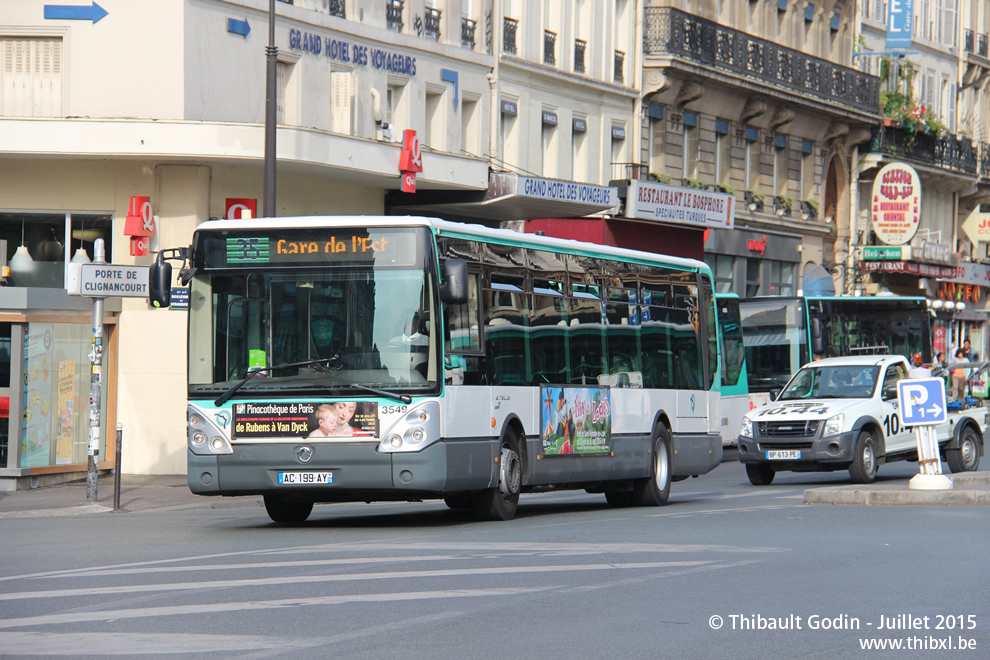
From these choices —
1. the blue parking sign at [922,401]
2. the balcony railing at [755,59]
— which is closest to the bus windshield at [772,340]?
the balcony railing at [755,59]

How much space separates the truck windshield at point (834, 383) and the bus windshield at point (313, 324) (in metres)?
10.9

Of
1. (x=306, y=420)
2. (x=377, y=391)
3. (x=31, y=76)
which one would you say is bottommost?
(x=306, y=420)

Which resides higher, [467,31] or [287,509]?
[467,31]

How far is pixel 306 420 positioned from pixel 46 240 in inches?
539

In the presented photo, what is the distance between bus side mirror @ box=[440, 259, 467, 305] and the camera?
1488 centimetres

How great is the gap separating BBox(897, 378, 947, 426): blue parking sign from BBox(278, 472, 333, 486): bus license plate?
7.03 meters

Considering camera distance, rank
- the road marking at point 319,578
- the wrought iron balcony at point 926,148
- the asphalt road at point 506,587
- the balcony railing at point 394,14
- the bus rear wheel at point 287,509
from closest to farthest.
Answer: the asphalt road at point 506,587 → the road marking at point 319,578 → the bus rear wheel at point 287,509 → the balcony railing at point 394,14 → the wrought iron balcony at point 926,148

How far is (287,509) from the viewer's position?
1723 centimetres

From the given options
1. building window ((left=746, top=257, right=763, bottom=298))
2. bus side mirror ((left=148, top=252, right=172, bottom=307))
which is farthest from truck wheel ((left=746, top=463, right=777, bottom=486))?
building window ((left=746, top=257, right=763, bottom=298))

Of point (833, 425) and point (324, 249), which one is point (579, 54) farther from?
point (324, 249)

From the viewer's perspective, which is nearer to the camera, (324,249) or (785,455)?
(324,249)

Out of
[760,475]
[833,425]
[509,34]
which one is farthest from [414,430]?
[509,34]

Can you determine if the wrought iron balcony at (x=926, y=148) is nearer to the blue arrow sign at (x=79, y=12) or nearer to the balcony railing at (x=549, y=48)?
the balcony railing at (x=549, y=48)

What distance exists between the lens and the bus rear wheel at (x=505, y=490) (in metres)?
16.4
